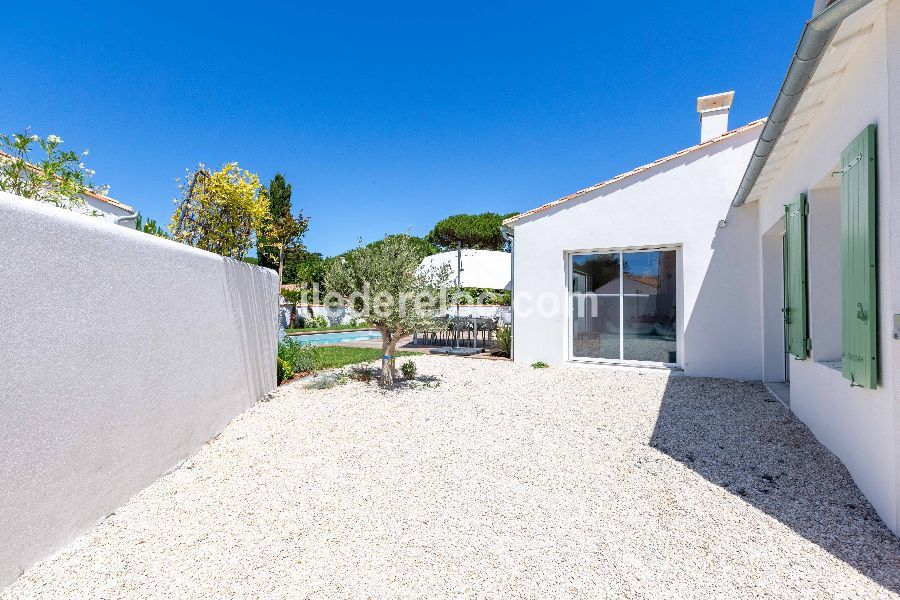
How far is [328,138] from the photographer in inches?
657

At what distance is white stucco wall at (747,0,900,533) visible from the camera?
279 cm

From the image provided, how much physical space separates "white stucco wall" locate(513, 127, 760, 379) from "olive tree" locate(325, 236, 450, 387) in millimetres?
4525

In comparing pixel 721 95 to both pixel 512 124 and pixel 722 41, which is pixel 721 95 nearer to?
pixel 722 41

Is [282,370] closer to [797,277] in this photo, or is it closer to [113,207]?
[113,207]

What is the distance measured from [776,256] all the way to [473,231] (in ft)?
117

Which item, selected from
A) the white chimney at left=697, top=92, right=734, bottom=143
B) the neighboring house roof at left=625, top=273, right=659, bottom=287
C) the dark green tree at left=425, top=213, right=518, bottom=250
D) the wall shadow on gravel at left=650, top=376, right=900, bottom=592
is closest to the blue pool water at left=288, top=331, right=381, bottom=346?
the neighboring house roof at left=625, top=273, right=659, bottom=287

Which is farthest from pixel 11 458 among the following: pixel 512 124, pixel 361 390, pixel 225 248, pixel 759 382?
pixel 512 124

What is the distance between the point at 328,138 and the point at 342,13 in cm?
677

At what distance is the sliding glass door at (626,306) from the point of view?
30.9 feet

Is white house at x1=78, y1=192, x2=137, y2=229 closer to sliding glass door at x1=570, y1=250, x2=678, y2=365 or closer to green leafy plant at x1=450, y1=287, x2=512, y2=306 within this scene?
sliding glass door at x1=570, y1=250, x2=678, y2=365

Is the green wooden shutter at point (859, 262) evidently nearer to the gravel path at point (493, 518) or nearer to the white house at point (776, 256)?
the white house at point (776, 256)

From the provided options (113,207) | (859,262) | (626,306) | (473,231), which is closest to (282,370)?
(113,207)

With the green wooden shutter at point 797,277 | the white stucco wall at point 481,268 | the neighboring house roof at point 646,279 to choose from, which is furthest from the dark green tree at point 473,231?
the green wooden shutter at point 797,277

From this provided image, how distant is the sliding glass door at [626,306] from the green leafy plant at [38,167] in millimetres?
9549
